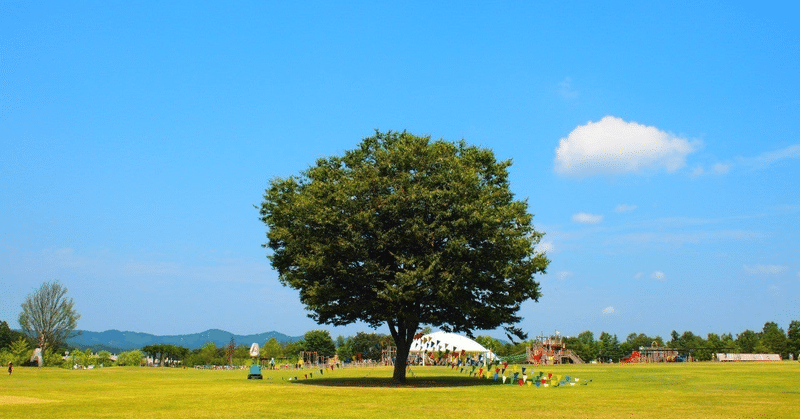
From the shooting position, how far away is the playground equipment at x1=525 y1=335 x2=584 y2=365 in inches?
4208

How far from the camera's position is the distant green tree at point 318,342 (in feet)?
480

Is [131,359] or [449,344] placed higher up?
[449,344]

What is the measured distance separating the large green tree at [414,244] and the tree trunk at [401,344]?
0.32ft

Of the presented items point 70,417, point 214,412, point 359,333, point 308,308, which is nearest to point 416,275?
point 308,308

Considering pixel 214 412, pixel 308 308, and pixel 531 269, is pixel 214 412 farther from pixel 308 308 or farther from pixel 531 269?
pixel 531 269

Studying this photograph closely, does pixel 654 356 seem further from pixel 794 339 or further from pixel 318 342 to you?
pixel 318 342

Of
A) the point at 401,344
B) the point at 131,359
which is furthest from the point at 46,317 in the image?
the point at 401,344

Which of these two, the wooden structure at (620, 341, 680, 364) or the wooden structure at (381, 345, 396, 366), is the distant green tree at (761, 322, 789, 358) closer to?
the wooden structure at (620, 341, 680, 364)

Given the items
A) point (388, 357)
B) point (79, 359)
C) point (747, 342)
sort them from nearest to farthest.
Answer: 1. point (79, 359)
2. point (388, 357)
3. point (747, 342)

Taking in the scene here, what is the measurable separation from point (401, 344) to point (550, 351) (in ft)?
225

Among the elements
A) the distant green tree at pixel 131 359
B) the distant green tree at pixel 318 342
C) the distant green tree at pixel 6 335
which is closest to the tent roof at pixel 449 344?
the distant green tree at pixel 318 342

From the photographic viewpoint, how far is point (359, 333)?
151500mm

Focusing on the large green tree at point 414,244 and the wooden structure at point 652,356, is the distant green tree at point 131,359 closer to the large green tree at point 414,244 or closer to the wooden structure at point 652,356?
the large green tree at point 414,244

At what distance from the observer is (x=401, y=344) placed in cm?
4678
